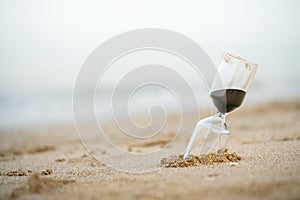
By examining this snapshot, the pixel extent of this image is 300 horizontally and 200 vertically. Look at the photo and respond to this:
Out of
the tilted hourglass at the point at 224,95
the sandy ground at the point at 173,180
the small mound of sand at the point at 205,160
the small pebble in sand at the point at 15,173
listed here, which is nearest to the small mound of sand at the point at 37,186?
the sandy ground at the point at 173,180

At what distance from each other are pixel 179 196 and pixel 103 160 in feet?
7.74

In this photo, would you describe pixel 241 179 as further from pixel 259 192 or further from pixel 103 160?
pixel 103 160

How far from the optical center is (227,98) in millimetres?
3627

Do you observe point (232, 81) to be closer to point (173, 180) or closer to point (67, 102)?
point (173, 180)

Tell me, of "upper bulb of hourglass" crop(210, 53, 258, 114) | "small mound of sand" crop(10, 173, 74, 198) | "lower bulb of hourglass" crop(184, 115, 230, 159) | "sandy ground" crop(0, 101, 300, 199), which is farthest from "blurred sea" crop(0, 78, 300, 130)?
"small mound of sand" crop(10, 173, 74, 198)

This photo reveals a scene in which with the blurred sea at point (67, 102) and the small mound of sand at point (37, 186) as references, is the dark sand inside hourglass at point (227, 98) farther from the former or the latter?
the blurred sea at point (67, 102)

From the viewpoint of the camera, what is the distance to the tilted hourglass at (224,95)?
3.57 metres

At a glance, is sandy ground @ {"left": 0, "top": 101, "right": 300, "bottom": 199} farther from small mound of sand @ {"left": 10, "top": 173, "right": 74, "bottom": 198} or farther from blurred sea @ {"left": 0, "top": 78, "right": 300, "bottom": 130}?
blurred sea @ {"left": 0, "top": 78, "right": 300, "bottom": 130}

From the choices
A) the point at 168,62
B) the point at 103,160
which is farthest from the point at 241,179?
the point at 168,62

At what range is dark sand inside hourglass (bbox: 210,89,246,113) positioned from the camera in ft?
11.8

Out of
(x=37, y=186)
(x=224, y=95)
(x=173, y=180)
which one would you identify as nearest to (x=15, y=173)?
(x=37, y=186)

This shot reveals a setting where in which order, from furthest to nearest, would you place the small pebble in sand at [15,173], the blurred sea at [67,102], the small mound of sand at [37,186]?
the blurred sea at [67,102] < the small pebble in sand at [15,173] < the small mound of sand at [37,186]

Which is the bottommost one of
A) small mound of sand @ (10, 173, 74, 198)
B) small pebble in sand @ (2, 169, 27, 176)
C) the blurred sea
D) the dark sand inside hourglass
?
the blurred sea

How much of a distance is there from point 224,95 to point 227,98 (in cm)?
5
